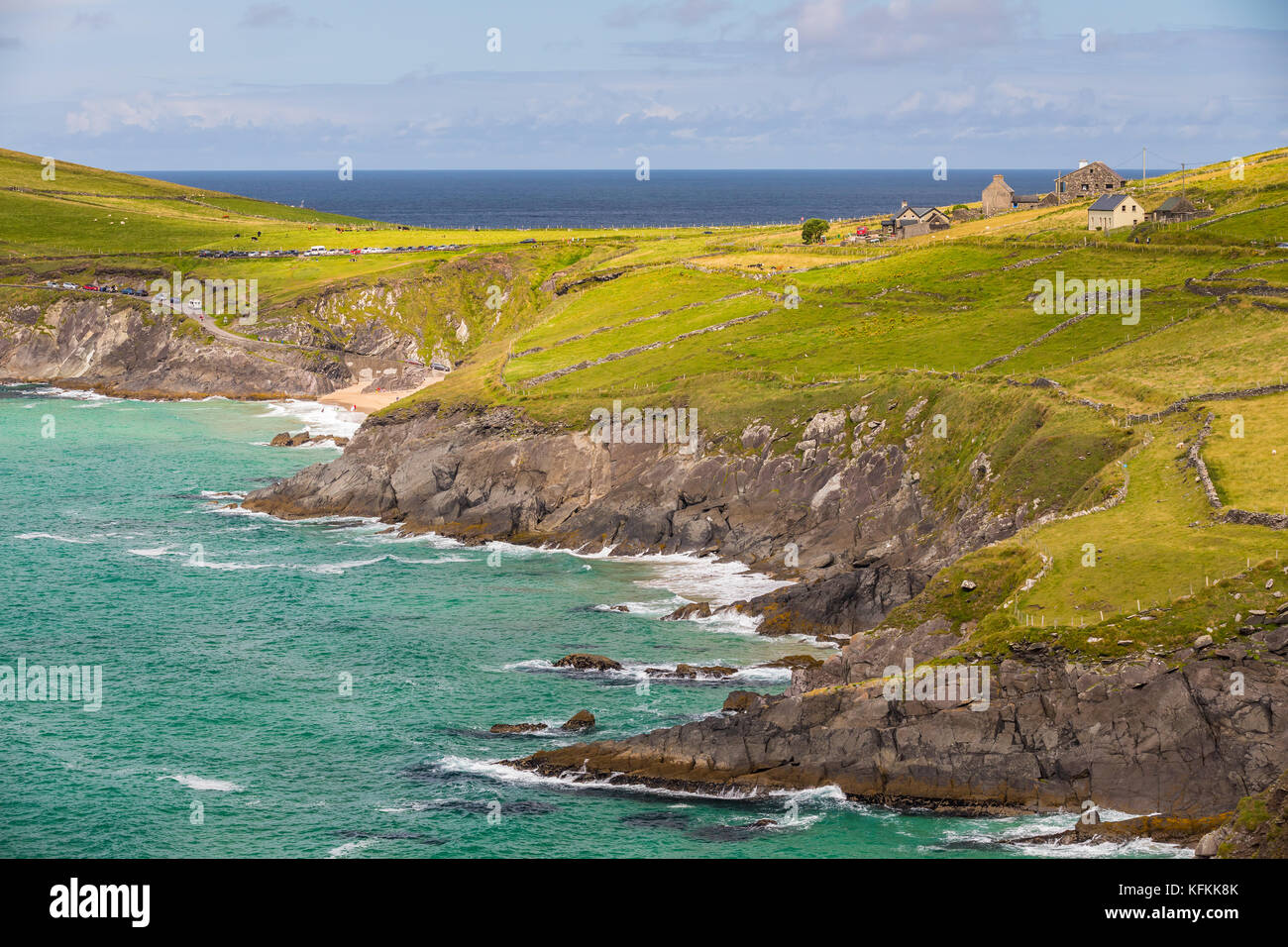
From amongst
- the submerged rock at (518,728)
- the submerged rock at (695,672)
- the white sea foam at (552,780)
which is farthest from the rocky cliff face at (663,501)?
the white sea foam at (552,780)

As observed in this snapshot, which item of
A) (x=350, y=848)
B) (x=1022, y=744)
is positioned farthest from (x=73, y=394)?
(x=1022, y=744)

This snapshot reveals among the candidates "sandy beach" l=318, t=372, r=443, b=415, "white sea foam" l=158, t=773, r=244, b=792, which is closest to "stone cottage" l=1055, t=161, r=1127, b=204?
"sandy beach" l=318, t=372, r=443, b=415

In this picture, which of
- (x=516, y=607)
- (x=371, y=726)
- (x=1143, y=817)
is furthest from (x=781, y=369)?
(x=1143, y=817)

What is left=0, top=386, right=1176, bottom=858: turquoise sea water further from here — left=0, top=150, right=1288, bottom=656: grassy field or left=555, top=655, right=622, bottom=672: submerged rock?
left=0, top=150, right=1288, bottom=656: grassy field

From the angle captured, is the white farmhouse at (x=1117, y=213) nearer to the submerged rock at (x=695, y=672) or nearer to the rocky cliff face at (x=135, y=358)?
the submerged rock at (x=695, y=672)

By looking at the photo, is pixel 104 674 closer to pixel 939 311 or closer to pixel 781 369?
pixel 781 369
